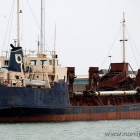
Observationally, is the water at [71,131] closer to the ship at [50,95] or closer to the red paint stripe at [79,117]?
the red paint stripe at [79,117]

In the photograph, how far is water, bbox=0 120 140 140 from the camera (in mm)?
45906

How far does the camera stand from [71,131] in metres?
49.5

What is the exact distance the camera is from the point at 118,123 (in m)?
58.2

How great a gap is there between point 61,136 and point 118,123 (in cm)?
1245

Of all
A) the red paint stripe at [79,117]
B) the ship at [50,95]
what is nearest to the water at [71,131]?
the red paint stripe at [79,117]

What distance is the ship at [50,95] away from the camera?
54.9m

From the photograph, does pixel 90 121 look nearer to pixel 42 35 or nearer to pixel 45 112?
pixel 45 112

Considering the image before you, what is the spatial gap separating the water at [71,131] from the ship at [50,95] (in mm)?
1451

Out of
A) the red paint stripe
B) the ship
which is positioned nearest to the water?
the red paint stripe

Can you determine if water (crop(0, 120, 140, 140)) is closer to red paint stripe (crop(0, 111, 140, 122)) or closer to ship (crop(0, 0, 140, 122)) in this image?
red paint stripe (crop(0, 111, 140, 122))

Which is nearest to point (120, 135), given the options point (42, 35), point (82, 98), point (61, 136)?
point (61, 136)

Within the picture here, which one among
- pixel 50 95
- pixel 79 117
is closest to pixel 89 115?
pixel 79 117

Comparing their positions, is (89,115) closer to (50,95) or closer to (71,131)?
(50,95)

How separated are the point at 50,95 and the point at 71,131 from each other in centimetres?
720
